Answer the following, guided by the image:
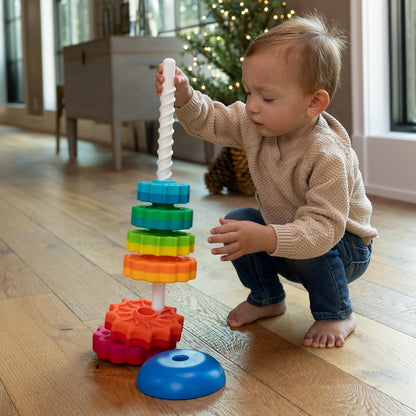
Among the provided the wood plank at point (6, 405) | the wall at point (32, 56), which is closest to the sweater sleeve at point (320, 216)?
the wood plank at point (6, 405)

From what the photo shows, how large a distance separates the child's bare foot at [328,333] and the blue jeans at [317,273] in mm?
11

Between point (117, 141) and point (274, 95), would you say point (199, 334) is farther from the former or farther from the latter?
point (117, 141)

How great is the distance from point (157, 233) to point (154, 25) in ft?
10.5

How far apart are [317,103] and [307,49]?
0.09m

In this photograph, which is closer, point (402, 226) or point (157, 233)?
point (157, 233)

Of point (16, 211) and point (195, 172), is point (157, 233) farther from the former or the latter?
point (195, 172)

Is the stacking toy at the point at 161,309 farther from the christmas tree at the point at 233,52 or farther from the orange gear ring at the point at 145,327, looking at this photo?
the christmas tree at the point at 233,52

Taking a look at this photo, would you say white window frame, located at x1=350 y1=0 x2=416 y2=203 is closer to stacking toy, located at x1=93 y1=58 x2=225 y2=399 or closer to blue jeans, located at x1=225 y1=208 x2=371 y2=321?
blue jeans, located at x1=225 y1=208 x2=371 y2=321

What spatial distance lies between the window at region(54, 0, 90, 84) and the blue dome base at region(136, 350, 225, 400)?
4958 millimetres

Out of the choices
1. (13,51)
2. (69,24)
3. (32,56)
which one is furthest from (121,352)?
(13,51)

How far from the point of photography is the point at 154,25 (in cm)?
399

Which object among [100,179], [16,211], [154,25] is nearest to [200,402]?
[16,211]

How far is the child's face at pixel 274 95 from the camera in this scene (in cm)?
103

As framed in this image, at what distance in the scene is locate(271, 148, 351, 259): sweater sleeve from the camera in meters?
1.00
